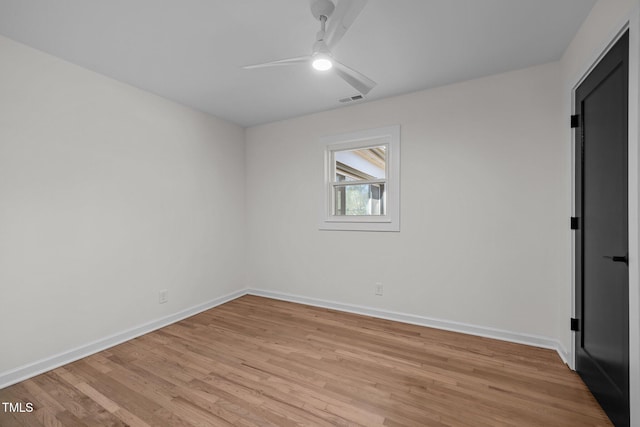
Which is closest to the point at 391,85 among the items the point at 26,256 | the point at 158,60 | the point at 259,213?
the point at 158,60

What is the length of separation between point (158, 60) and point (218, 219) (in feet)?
6.49

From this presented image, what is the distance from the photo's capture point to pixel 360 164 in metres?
3.68

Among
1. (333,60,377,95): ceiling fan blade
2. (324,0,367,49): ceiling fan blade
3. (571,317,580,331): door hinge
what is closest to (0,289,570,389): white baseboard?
(571,317,580,331): door hinge

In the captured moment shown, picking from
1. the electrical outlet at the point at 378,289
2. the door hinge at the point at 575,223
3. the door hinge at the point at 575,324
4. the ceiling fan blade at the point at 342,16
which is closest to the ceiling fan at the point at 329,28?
the ceiling fan blade at the point at 342,16

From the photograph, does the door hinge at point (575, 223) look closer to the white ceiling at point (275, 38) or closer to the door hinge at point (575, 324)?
the door hinge at point (575, 324)

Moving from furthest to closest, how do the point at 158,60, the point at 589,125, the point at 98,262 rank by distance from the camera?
the point at 98,262 → the point at 158,60 → the point at 589,125

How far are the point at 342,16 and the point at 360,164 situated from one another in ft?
7.44

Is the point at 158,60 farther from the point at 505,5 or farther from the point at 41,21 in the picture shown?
the point at 505,5

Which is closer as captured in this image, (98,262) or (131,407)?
(131,407)

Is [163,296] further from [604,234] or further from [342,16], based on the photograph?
[604,234]

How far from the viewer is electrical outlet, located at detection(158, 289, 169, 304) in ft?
10.1

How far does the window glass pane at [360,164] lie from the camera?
3459 millimetres

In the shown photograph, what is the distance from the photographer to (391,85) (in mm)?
2891

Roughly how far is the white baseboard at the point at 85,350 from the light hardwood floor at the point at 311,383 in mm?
77
